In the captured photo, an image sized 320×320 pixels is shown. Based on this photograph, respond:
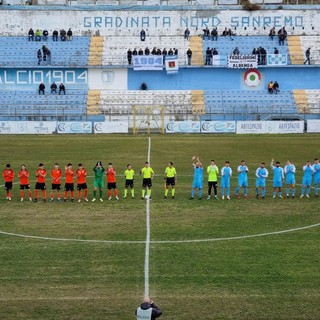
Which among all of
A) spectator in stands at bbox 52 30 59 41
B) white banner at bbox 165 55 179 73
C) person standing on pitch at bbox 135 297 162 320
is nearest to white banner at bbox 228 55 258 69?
white banner at bbox 165 55 179 73

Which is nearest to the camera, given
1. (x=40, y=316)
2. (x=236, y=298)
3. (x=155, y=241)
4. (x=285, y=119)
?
(x=40, y=316)

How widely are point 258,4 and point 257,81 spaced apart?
10576 mm

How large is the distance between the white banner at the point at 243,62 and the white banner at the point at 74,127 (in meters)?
17.7

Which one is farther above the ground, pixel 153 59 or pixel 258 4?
pixel 258 4

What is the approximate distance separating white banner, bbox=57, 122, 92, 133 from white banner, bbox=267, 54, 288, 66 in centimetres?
2082

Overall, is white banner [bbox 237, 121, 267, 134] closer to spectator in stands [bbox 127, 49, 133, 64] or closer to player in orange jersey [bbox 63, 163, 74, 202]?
spectator in stands [bbox 127, 49, 133, 64]

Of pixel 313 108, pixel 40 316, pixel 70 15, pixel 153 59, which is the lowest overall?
pixel 40 316

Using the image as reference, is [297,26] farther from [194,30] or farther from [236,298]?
[236,298]

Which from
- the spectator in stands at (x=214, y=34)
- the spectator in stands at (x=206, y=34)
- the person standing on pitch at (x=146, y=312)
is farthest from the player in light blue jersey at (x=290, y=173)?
the spectator in stands at (x=206, y=34)

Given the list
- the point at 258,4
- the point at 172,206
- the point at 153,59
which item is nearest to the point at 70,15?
the point at 153,59

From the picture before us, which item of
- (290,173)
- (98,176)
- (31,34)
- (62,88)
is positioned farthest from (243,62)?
(98,176)

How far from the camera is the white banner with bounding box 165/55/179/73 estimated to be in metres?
72.4

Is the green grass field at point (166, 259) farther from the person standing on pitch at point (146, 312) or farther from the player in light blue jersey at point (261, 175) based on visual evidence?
the person standing on pitch at point (146, 312)

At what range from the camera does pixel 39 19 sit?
77750 mm
